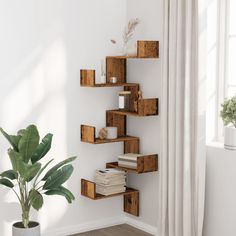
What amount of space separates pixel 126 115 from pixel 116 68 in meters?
0.43

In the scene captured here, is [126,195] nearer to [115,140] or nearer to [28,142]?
[115,140]

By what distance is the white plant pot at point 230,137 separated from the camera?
12.1 ft

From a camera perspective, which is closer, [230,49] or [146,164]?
[230,49]

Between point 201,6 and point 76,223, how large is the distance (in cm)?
211

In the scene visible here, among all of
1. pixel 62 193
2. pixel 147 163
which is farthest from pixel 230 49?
pixel 62 193

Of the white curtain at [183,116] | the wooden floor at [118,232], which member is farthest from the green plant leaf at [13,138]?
the wooden floor at [118,232]

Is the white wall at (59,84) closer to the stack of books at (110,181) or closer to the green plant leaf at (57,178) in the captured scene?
the stack of books at (110,181)

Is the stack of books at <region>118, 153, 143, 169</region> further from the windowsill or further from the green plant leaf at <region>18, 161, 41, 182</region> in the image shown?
Answer: the green plant leaf at <region>18, 161, 41, 182</region>

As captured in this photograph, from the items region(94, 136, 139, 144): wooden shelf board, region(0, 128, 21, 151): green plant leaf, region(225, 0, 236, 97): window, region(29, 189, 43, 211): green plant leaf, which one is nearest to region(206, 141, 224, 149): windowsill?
region(225, 0, 236, 97): window

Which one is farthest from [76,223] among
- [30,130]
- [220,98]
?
[220,98]

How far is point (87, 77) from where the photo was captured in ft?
14.6

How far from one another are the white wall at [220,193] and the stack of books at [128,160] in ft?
2.31

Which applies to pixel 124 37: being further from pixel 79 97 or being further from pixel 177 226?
pixel 177 226

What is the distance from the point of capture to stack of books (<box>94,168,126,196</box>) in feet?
14.8
